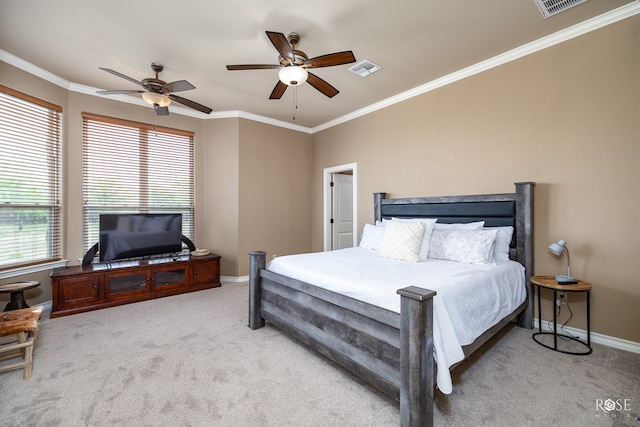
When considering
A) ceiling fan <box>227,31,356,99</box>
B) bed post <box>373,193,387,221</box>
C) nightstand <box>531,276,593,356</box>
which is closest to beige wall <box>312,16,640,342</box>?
nightstand <box>531,276,593,356</box>

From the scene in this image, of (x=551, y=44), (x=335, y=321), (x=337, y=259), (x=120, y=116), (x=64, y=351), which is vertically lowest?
(x=64, y=351)

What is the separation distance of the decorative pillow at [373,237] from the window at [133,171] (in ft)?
9.92

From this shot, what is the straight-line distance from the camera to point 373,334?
1.74 meters

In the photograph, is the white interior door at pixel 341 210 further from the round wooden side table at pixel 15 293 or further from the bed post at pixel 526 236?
the round wooden side table at pixel 15 293

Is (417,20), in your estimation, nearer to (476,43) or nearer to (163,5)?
(476,43)

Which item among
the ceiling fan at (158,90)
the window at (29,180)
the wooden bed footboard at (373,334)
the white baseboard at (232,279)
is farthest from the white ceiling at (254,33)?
the white baseboard at (232,279)

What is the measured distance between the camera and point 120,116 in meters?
4.06

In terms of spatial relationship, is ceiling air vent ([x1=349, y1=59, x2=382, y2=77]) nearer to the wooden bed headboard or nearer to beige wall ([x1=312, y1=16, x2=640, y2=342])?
beige wall ([x1=312, y1=16, x2=640, y2=342])

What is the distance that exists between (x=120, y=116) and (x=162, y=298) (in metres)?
2.73

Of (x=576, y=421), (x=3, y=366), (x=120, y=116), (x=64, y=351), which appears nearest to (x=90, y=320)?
(x=64, y=351)

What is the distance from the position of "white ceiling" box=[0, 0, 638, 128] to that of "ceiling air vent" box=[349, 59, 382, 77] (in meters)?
0.07

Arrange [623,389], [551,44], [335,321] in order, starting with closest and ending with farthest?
[623,389] < [335,321] < [551,44]

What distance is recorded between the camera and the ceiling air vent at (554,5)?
2.25 metres

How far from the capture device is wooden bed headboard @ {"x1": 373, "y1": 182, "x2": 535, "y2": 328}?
280cm
